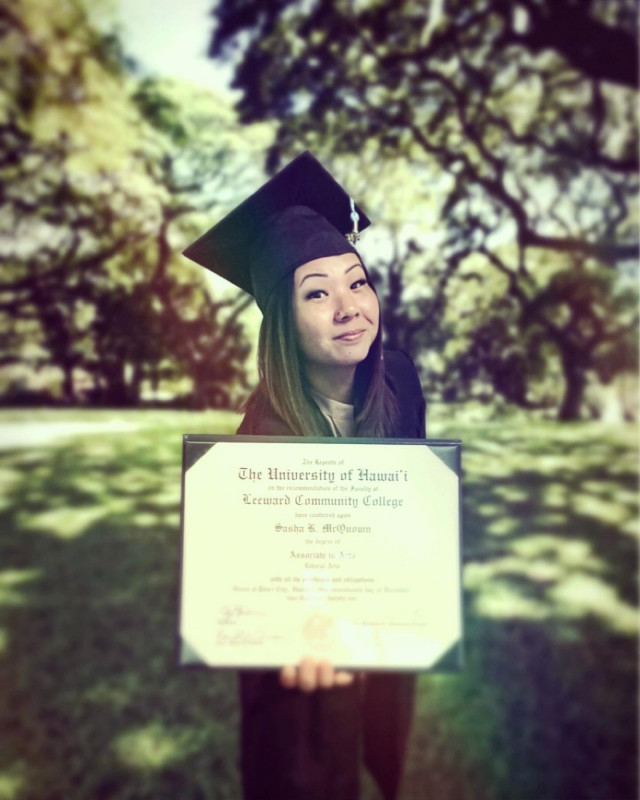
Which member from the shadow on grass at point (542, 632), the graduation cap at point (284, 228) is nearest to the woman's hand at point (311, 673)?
the graduation cap at point (284, 228)

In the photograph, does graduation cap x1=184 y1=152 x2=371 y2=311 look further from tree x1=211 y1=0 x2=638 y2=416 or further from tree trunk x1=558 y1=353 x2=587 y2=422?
tree trunk x1=558 y1=353 x2=587 y2=422

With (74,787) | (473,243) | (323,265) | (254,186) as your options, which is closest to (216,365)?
(254,186)

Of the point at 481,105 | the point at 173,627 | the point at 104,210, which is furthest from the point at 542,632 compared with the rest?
the point at 104,210

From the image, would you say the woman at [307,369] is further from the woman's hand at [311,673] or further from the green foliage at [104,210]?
the green foliage at [104,210]

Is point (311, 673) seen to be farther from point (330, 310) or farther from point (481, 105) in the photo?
point (481, 105)

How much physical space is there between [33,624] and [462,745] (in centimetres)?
120

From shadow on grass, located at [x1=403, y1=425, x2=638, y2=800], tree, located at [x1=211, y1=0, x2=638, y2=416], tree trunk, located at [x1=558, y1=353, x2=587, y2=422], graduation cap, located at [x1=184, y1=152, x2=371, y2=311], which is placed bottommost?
shadow on grass, located at [x1=403, y1=425, x2=638, y2=800]

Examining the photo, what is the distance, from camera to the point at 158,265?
1585mm

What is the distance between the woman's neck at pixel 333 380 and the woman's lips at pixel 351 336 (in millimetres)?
50

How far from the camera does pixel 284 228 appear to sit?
94 cm

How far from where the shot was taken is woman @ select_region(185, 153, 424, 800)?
2.99ft

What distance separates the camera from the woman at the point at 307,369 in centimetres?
91
